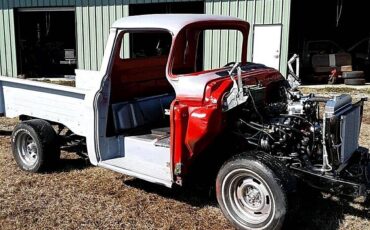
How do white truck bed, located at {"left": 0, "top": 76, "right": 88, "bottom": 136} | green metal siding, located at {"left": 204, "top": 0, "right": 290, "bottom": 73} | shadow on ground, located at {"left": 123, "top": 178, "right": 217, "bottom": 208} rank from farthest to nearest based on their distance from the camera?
green metal siding, located at {"left": 204, "top": 0, "right": 290, "bottom": 73}, white truck bed, located at {"left": 0, "top": 76, "right": 88, "bottom": 136}, shadow on ground, located at {"left": 123, "top": 178, "right": 217, "bottom": 208}

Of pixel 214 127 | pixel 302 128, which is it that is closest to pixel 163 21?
pixel 214 127

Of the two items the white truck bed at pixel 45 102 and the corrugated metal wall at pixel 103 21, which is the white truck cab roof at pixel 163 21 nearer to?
the white truck bed at pixel 45 102

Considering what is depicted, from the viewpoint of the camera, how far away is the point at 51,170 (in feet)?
18.8

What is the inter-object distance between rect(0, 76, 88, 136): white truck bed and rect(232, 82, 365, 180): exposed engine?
1.83 metres

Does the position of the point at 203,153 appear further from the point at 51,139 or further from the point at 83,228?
the point at 51,139

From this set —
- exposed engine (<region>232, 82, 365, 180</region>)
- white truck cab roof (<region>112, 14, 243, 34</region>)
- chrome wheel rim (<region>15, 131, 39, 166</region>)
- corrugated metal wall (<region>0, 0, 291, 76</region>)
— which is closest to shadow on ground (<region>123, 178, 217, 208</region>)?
exposed engine (<region>232, 82, 365, 180</region>)

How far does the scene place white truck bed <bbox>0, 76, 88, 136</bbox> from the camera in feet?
16.7

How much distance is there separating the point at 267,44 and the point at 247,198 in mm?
9782

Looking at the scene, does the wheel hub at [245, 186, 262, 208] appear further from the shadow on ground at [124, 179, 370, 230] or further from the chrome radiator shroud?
the chrome radiator shroud

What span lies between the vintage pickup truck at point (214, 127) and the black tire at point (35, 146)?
2 centimetres

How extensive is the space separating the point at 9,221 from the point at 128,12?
445 inches

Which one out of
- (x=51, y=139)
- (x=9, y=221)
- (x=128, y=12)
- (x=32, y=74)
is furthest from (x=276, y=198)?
(x=32, y=74)

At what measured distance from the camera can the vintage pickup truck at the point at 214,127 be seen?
3.91 m

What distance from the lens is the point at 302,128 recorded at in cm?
421
